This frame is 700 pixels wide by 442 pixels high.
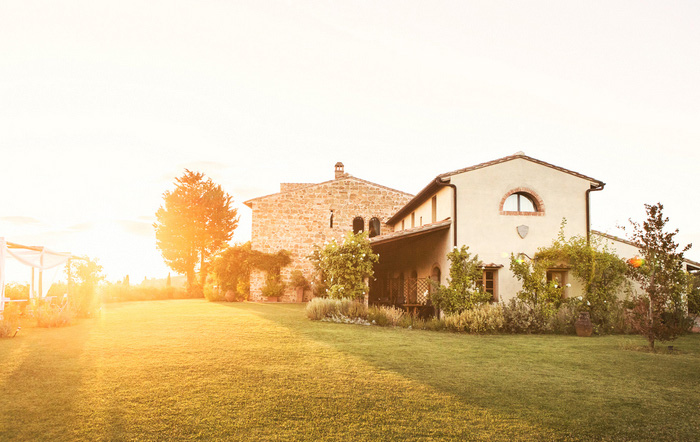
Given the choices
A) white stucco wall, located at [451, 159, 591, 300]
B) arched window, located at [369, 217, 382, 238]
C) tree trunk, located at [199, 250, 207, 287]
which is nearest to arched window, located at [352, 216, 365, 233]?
arched window, located at [369, 217, 382, 238]

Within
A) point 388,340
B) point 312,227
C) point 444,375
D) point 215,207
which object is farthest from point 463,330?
point 215,207

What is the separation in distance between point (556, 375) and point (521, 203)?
29.9 feet

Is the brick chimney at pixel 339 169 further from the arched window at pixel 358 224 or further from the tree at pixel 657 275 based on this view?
the tree at pixel 657 275

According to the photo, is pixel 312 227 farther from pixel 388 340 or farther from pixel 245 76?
pixel 388 340

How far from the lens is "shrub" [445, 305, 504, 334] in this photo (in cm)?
1270

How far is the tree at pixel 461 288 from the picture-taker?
1384 cm

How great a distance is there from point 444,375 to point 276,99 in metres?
9.64

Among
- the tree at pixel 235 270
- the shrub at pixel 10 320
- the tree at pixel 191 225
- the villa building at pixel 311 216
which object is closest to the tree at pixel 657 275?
the shrub at pixel 10 320

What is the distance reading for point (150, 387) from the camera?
5.96 m

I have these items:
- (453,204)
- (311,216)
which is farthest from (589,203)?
(311,216)

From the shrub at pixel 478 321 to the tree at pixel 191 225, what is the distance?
28698mm

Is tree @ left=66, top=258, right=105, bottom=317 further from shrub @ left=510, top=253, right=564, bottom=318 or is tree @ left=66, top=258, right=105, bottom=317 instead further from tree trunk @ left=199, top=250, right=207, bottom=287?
tree trunk @ left=199, top=250, right=207, bottom=287

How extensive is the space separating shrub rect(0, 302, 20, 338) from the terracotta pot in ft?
46.7

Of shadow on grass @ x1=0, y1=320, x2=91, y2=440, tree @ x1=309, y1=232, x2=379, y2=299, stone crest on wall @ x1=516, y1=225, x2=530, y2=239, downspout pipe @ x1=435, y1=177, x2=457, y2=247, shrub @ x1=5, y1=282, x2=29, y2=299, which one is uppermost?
downspout pipe @ x1=435, y1=177, x2=457, y2=247
